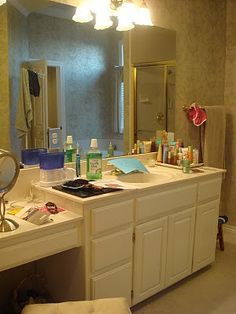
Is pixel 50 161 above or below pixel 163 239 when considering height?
above

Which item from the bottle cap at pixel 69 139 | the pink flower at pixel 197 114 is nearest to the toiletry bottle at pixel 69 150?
the bottle cap at pixel 69 139

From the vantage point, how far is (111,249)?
205 cm

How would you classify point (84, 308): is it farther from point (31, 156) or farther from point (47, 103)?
point (47, 103)

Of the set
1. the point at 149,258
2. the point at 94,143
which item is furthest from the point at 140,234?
the point at 94,143

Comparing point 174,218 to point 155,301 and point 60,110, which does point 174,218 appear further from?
point 60,110

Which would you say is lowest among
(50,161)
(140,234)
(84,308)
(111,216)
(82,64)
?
(84,308)

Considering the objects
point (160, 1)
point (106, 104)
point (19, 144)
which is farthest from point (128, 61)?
point (19, 144)

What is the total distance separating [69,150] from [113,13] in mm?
1001

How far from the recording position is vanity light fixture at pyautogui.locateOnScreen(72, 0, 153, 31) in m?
2.39

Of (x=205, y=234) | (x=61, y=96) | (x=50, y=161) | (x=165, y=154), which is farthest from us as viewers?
(x=165, y=154)

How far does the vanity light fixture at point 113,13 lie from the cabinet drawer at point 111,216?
1224 millimetres

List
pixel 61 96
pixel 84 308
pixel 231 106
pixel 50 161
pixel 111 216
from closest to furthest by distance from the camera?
pixel 84 308, pixel 111 216, pixel 50 161, pixel 61 96, pixel 231 106

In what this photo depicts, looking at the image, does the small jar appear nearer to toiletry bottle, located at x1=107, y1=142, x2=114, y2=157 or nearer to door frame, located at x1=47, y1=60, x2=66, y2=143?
toiletry bottle, located at x1=107, y1=142, x2=114, y2=157

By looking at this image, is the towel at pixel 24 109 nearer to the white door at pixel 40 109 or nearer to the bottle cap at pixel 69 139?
the white door at pixel 40 109
